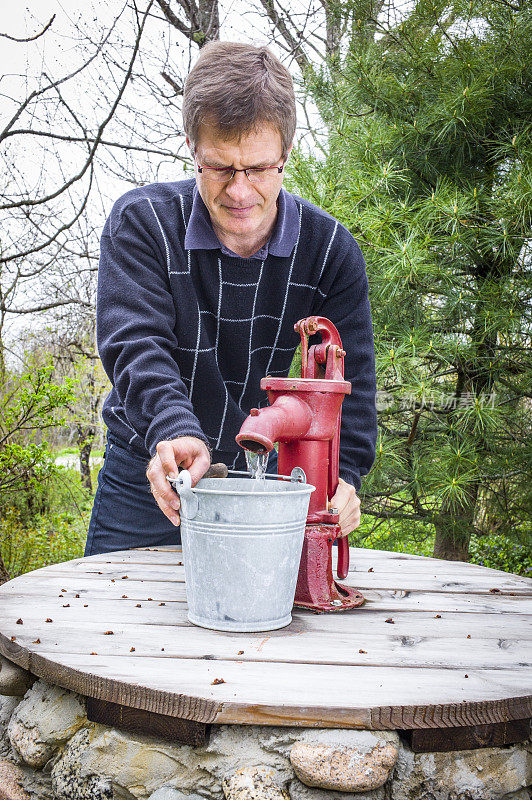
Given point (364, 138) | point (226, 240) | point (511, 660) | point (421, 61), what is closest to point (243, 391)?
point (226, 240)

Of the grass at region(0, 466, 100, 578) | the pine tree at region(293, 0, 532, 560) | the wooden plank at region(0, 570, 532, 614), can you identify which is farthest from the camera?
the grass at region(0, 466, 100, 578)

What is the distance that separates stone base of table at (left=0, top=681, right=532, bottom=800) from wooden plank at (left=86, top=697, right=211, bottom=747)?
0.02 meters

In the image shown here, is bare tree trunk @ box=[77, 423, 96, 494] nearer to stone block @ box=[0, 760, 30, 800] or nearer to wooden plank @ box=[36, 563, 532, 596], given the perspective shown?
wooden plank @ box=[36, 563, 532, 596]

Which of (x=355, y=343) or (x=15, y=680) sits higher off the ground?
(x=355, y=343)

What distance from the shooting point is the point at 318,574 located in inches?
61.6

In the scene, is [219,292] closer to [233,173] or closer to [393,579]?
[233,173]

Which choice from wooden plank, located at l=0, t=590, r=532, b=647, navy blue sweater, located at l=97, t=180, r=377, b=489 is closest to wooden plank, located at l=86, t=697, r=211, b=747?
wooden plank, located at l=0, t=590, r=532, b=647

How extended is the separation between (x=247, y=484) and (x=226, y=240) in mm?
803

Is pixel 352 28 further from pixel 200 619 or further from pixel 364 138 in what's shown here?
pixel 200 619

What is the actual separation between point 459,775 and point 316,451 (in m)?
0.68

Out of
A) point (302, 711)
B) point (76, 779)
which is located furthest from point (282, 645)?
point (76, 779)

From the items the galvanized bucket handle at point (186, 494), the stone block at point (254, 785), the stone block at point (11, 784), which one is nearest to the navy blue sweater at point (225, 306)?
the galvanized bucket handle at point (186, 494)

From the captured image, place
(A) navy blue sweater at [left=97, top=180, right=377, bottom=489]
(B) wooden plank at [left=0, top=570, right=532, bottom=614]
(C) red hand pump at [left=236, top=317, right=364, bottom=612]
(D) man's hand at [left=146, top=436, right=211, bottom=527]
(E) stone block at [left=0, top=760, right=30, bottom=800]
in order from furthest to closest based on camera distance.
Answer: (A) navy blue sweater at [left=97, top=180, right=377, bottom=489] → (B) wooden plank at [left=0, top=570, right=532, bottom=614] → (C) red hand pump at [left=236, top=317, right=364, bottom=612] → (D) man's hand at [left=146, top=436, right=211, bottom=527] → (E) stone block at [left=0, top=760, right=30, bottom=800]

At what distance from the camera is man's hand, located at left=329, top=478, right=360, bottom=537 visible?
169 cm
